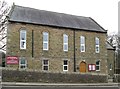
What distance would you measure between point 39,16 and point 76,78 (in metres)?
11.0

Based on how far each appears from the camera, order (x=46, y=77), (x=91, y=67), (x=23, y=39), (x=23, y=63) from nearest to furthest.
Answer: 1. (x=46, y=77)
2. (x=23, y=63)
3. (x=23, y=39)
4. (x=91, y=67)

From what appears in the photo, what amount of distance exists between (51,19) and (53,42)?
3.92 meters

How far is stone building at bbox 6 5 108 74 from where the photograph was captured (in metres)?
33.8

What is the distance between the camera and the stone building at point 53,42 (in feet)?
111

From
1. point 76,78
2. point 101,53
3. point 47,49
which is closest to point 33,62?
point 47,49

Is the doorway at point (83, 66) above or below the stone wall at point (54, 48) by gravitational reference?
below

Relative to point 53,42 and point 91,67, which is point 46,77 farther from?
point 91,67

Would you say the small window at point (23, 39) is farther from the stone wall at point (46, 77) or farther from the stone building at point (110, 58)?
the stone building at point (110, 58)

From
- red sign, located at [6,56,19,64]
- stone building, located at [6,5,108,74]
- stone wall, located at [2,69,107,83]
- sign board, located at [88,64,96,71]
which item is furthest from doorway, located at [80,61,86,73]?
red sign, located at [6,56,19,64]

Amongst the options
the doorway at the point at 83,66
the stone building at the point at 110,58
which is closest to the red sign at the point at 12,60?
the doorway at the point at 83,66

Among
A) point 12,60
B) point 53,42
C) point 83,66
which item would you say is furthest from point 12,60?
point 83,66

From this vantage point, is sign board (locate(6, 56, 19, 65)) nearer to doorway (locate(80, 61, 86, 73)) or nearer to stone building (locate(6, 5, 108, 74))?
stone building (locate(6, 5, 108, 74))

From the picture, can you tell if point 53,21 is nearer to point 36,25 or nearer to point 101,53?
point 36,25

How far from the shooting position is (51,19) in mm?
38625
